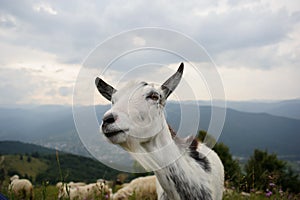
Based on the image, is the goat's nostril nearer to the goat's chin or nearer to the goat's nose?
the goat's nose

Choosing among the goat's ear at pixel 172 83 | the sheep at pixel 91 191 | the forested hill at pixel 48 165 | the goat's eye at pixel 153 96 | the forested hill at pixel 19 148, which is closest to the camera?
the goat's eye at pixel 153 96

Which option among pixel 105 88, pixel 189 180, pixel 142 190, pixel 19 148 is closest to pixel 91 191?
pixel 142 190

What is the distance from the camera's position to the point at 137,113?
2756 millimetres

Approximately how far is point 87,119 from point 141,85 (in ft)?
2.82

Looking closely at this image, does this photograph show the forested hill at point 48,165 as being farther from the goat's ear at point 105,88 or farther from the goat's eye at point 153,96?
the goat's eye at point 153,96

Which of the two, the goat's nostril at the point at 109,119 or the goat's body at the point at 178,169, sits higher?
the goat's nostril at the point at 109,119

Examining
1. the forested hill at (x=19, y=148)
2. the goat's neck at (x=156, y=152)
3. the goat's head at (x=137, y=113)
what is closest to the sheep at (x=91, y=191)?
the goat's neck at (x=156, y=152)

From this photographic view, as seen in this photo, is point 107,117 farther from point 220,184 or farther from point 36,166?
point 36,166

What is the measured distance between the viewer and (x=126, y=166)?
357 centimetres

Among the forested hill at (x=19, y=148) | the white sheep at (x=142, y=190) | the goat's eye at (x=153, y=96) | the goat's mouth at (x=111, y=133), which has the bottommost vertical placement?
the white sheep at (x=142, y=190)

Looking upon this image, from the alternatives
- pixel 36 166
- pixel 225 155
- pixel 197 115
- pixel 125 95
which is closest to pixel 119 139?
pixel 125 95

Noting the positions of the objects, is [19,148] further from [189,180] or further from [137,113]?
[137,113]

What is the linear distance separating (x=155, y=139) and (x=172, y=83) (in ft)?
2.20

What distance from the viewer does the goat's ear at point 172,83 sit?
10.0ft
